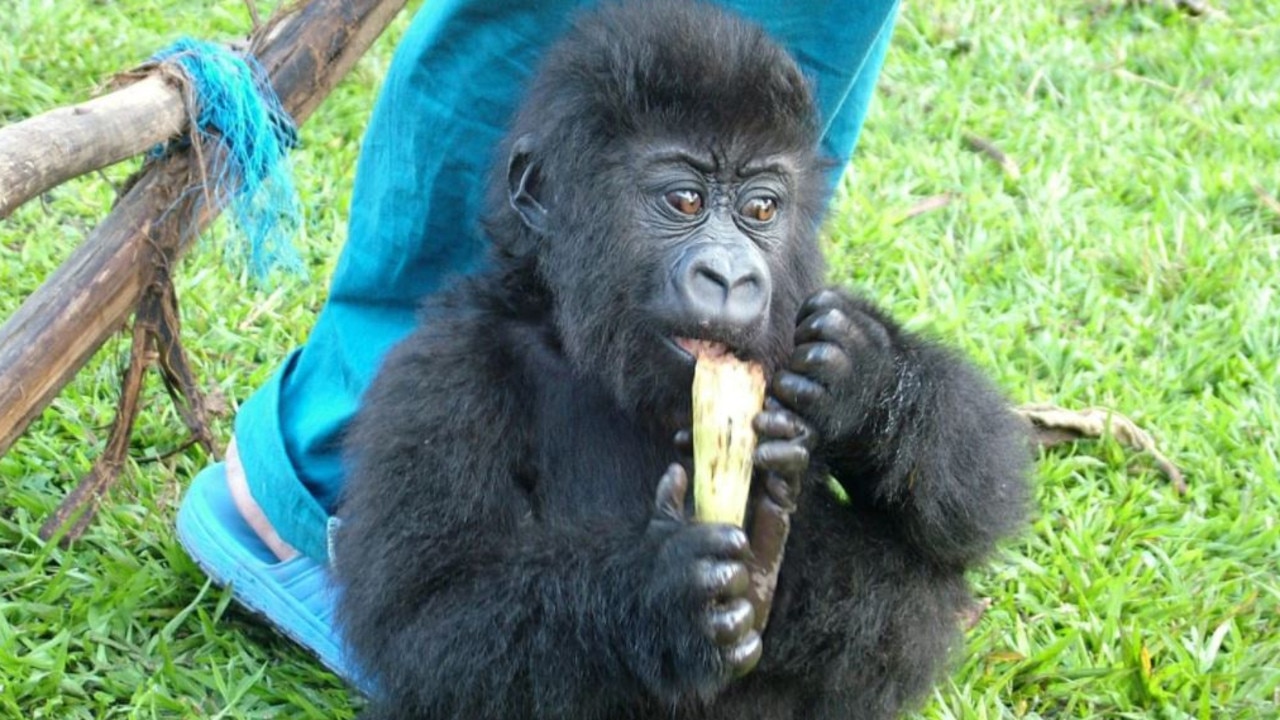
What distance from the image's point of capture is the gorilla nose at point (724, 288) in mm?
3303

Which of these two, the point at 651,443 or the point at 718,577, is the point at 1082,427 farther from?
the point at 718,577

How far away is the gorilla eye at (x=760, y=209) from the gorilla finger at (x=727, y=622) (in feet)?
2.89

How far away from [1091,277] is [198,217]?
3361mm

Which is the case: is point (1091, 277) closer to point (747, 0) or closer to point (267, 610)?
point (747, 0)

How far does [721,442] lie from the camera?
334 cm

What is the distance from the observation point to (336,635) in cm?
406

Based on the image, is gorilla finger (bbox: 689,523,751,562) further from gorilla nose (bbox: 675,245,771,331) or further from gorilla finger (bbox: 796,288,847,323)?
gorilla finger (bbox: 796,288,847,323)

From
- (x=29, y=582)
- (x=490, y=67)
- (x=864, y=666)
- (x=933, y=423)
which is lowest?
(x=29, y=582)

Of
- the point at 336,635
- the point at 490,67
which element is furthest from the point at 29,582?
the point at 490,67

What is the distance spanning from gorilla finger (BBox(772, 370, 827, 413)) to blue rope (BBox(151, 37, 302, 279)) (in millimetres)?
1691

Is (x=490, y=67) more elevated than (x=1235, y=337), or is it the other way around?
(x=490, y=67)

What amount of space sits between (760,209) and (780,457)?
0.60 metres

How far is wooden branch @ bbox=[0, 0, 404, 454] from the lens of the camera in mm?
4109

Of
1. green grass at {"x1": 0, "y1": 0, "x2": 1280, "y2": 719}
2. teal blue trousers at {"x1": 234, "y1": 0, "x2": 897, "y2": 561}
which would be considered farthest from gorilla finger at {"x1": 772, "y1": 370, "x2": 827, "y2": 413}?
green grass at {"x1": 0, "y1": 0, "x2": 1280, "y2": 719}
